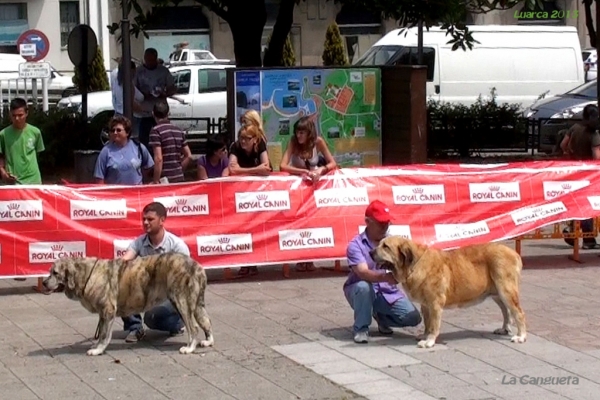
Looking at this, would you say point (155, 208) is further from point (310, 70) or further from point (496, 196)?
point (310, 70)

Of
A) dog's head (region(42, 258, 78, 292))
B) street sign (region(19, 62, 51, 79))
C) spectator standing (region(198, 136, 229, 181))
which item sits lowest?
dog's head (region(42, 258, 78, 292))

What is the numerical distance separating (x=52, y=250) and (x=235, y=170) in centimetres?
201

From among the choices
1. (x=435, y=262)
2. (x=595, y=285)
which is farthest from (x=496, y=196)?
(x=435, y=262)

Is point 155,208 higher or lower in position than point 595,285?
higher

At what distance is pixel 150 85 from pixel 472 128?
6638 mm

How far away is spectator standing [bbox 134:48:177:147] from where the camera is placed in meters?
17.4

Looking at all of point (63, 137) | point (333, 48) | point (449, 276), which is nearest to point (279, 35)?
point (63, 137)

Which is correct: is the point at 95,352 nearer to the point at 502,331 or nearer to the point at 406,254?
the point at 406,254

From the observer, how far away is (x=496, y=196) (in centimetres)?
1266

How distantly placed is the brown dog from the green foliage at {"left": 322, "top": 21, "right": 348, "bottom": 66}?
30.7 m

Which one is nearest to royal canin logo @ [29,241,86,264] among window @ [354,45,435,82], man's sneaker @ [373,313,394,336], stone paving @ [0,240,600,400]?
stone paving @ [0,240,600,400]

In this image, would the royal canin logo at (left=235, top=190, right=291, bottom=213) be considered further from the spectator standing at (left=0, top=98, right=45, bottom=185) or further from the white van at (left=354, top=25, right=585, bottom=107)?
the white van at (left=354, top=25, right=585, bottom=107)

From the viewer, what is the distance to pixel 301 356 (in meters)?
9.01

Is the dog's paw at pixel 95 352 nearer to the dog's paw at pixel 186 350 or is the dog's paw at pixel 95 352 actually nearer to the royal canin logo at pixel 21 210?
the dog's paw at pixel 186 350
